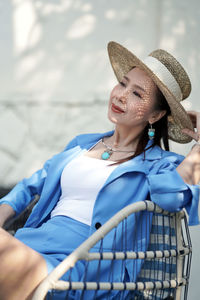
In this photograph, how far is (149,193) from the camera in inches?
87.1

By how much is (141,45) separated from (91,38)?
0.40 metres

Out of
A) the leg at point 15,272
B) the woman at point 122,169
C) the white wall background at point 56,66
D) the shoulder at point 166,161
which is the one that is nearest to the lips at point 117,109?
the woman at point 122,169

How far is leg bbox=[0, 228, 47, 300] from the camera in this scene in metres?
1.69

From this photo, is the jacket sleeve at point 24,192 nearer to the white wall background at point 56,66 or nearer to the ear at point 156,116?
the ear at point 156,116

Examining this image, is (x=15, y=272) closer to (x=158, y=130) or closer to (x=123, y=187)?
(x=123, y=187)

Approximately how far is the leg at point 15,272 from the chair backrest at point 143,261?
107 millimetres

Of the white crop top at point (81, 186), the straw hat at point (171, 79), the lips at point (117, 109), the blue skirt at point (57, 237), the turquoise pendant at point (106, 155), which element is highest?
the straw hat at point (171, 79)

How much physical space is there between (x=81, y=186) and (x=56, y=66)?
5.74ft

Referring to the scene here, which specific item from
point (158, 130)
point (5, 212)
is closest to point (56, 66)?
point (158, 130)

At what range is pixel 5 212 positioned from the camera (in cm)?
239

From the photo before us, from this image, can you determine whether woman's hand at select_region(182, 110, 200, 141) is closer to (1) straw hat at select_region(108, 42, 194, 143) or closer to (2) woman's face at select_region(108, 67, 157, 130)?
(1) straw hat at select_region(108, 42, 194, 143)

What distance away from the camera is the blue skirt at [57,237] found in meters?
2.10

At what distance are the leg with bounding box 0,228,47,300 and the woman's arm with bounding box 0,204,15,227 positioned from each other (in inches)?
23.6

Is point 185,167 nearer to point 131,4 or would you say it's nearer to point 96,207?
point 96,207
